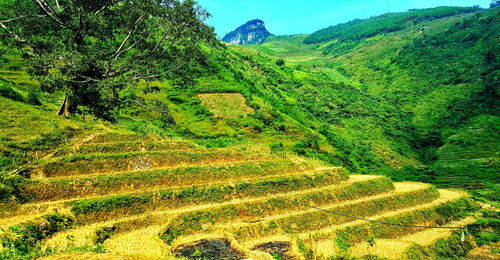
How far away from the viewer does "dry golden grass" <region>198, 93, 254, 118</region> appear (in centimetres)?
3906

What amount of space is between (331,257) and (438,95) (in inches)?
2774

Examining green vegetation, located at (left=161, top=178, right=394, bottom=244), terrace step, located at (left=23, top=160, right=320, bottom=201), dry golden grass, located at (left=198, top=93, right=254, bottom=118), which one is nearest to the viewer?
terrace step, located at (left=23, top=160, right=320, bottom=201)

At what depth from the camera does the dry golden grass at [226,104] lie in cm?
3906

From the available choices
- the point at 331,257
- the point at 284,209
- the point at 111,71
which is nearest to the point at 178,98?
the point at 111,71

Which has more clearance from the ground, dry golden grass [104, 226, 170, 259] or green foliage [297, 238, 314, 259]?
dry golden grass [104, 226, 170, 259]

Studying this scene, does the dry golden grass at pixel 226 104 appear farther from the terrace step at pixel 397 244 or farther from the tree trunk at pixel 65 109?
the terrace step at pixel 397 244

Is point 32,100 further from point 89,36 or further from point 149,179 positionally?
point 149,179

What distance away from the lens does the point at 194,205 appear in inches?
728

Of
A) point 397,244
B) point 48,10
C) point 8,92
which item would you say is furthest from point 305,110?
point 8,92

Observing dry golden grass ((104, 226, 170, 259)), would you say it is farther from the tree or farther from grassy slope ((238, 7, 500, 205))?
grassy slope ((238, 7, 500, 205))

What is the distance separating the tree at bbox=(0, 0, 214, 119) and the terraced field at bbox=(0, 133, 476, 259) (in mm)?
3921

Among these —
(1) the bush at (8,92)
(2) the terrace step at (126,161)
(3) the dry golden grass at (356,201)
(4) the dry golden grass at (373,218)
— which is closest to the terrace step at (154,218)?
(3) the dry golden grass at (356,201)

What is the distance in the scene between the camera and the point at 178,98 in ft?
129

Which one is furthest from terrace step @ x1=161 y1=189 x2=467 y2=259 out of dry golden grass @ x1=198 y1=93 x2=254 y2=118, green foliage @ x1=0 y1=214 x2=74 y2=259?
dry golden grass @ x1=198 y1=93 x2=254 y2=118
